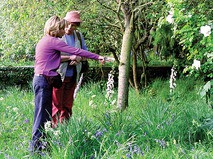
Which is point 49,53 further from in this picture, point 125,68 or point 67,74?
point 125,68

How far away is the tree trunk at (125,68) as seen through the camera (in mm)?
6188

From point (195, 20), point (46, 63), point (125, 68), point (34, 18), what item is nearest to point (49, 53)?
point (46, 63)

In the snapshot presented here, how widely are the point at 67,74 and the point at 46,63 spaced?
747 millimetres

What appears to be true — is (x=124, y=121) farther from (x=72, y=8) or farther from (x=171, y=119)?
(x=72, y=8)

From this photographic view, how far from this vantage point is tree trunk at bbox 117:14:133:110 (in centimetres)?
619

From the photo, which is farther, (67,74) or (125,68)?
(125,68)

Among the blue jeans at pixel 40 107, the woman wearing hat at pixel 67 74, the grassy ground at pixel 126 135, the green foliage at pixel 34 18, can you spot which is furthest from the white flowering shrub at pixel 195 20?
the green foliage at pixel 34 18

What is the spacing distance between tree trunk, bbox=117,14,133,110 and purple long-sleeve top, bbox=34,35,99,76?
63.1 inches

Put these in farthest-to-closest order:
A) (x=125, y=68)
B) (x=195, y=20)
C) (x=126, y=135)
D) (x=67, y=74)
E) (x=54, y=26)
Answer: (x=125, y=68)
(x=67, y=74)
(x=195, y=20)
(x=126, y=135)
(x=54, y=26)

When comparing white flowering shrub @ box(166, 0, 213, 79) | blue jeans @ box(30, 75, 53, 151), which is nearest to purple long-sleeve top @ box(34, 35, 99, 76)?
blue jeans @ box(30, 75, 53, 151)

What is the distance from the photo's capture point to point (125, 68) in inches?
243

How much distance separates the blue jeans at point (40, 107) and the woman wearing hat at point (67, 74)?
1.83 feet

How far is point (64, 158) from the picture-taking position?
395 centimetres

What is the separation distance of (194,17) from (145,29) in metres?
4.00
